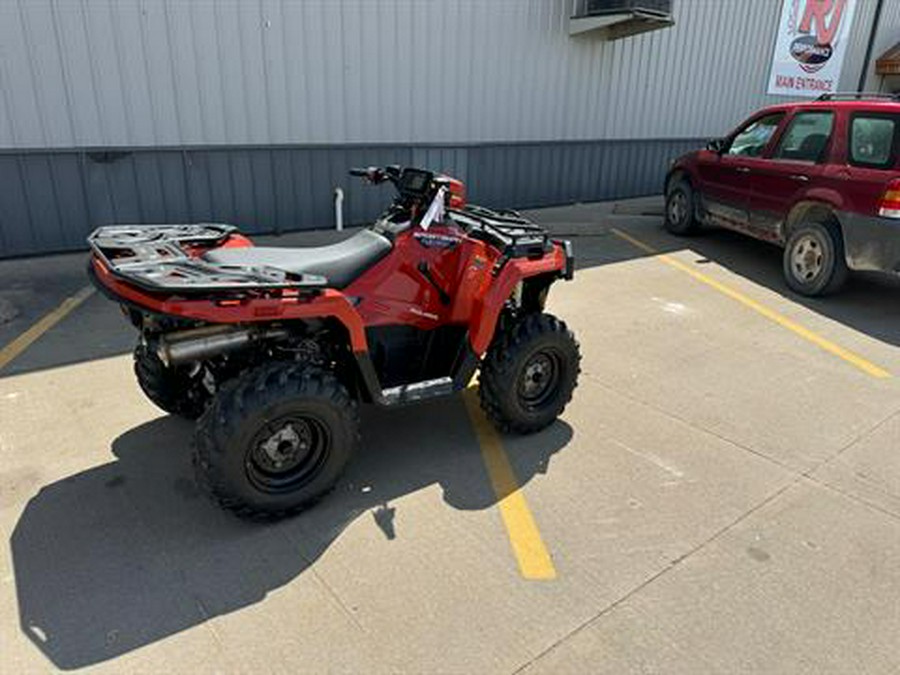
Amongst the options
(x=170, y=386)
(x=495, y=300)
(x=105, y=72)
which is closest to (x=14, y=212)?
(x=105, y=72)

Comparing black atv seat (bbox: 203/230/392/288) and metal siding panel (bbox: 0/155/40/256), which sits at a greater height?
black atv seat (bbox: 203/230/392/288)

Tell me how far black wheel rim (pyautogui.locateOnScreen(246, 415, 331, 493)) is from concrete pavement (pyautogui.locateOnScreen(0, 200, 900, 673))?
204 mm

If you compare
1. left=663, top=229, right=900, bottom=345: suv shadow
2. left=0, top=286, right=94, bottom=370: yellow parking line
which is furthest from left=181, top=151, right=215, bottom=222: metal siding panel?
left=663, top=229, right=900, bottom=345: suv shadow

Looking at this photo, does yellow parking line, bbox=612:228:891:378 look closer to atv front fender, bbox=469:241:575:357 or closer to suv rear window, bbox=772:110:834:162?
suv rear window, bbox=772:110:834:162

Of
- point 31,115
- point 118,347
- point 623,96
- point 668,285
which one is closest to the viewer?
point 118,347

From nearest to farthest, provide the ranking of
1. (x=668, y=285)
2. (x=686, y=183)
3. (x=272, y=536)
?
1. (x=272, y=536)
2. (x=668, y=285)
3. (x=686, y=183)

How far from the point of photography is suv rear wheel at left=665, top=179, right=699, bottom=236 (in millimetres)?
8766

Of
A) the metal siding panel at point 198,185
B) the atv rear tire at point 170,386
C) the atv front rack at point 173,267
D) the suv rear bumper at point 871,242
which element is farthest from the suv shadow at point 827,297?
the metal siding panel at point 198,185

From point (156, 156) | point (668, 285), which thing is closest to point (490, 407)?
point (668, 285)

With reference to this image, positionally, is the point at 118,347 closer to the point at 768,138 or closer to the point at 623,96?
the point at 768,138

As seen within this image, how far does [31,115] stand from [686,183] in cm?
797

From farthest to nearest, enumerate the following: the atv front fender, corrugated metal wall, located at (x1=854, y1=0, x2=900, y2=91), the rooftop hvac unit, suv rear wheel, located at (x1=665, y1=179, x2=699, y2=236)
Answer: corrugated metal wall, located at (x1=854, y1=0, x2=900, y2=91) → the rooftop hvac unit → suv rear wheel, located at (x1=665, y1=179, x2=699, y2=236) → the atv front fender

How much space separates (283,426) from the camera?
2730 millimetres

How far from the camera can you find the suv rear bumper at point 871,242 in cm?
558
